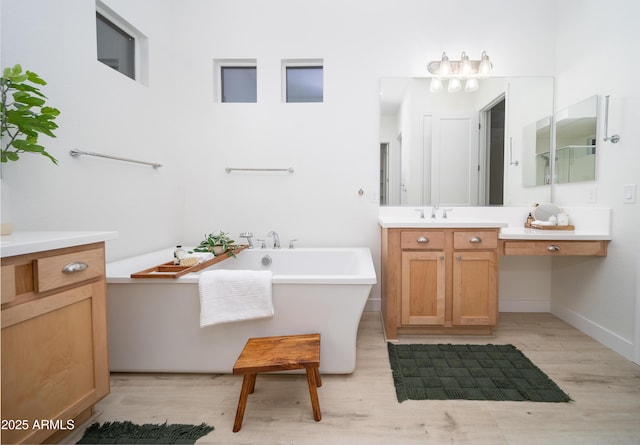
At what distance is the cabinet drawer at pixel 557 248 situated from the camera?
2.11 m

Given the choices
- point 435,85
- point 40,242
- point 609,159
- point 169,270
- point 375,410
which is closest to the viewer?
point 40,242

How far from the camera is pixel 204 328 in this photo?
1717 millimetres

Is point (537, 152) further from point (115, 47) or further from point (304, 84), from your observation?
point (115, 47)

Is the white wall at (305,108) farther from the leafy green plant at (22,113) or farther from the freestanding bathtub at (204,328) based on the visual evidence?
the leafy green plant at (22,113)

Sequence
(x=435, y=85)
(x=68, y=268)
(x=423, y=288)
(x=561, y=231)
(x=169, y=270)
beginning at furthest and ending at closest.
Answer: (x=435, y=85), (x=561, y=231), (x=423, y=288), (x=169, y=270), (x=68, y=268)

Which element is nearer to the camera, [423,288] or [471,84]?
[423,288]

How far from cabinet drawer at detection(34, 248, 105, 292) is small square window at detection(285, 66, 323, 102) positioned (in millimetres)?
2098

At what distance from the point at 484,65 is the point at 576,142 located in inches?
37.6

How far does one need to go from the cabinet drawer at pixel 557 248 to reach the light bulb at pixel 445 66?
→ 4.95 ft

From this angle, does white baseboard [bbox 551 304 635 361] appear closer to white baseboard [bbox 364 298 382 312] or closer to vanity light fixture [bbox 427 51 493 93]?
white baseboard [bbox 364 298 382 312]

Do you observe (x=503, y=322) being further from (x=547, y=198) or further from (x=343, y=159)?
(x=343, y=159)

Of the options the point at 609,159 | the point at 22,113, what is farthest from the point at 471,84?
the point at 22,113

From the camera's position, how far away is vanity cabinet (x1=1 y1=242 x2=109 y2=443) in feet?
3.21

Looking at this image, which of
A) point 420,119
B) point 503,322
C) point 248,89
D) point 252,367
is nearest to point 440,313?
point 503,322
